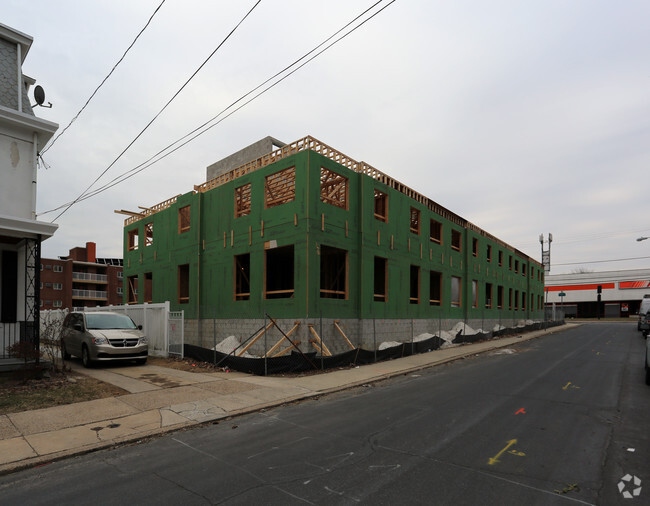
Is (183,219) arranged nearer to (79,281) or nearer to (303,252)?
(303,252)

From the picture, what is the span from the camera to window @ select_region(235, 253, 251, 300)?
60.1 feet

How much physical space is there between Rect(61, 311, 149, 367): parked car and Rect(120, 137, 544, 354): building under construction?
4129 millimetres

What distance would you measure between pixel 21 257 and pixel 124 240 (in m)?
16.5

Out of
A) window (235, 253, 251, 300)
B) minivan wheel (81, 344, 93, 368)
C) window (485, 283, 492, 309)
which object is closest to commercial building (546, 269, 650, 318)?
window (485, 283, 492, 309)

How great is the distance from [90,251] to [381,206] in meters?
61.5

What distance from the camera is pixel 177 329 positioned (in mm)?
16172

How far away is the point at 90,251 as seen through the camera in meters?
66.0

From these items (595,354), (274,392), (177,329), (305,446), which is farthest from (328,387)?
(595,354)

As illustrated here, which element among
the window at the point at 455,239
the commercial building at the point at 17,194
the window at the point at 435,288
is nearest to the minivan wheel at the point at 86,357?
the commercial building at the point at 17,194

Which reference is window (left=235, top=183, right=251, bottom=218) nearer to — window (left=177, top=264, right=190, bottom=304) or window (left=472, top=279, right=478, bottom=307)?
window (left=177, top=264, right=190, bottom=304)

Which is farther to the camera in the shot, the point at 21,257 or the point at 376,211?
the point at 376,211

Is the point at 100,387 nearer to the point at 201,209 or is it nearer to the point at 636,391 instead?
the point at 201,209

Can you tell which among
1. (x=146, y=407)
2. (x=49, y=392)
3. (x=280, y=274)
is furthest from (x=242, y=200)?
(x=146, y=407)

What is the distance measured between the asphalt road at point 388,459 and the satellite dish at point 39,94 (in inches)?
532
